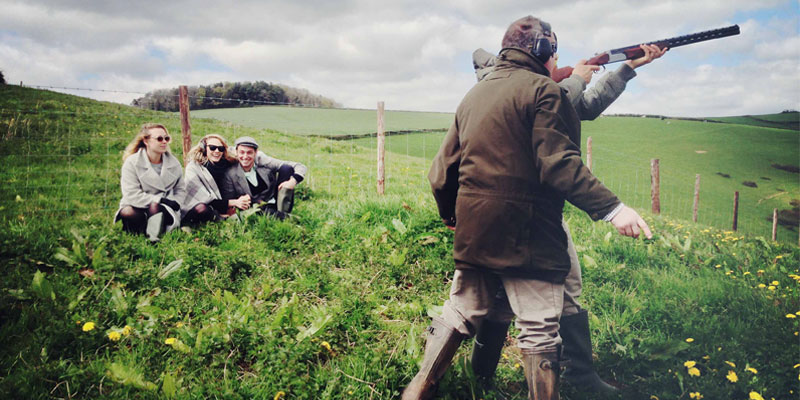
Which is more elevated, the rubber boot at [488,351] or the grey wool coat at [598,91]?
the grey wool coat at [598,91]

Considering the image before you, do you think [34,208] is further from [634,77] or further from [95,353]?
[634,77]

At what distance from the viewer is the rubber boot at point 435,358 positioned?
219cm

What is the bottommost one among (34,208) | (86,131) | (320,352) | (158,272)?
(320,352)

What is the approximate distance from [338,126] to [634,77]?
6.93 metres

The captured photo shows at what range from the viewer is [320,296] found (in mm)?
3684

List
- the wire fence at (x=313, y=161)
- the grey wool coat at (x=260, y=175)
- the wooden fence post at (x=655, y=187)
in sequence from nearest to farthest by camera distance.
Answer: the grey wool coat at (x=260, y=175), the wire fence at (x=313, y=161), the wooden fence post at (x=655, y=187)

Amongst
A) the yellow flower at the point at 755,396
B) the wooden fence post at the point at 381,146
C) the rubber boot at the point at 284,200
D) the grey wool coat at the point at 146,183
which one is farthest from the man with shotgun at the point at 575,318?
the wooden fence post at the point at 381,146

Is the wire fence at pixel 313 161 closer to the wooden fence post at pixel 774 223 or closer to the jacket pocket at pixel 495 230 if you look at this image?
the wooden fence post at pixel 774 223

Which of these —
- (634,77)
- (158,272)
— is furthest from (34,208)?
(634,77)

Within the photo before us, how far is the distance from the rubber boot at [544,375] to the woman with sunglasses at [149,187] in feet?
13.3

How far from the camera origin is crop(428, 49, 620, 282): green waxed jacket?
1800 millimetres

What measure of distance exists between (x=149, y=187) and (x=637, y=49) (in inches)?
189

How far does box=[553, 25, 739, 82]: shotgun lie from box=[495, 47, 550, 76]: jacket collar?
513 mm

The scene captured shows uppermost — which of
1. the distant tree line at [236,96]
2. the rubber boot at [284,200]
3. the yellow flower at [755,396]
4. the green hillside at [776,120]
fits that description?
the distant tree line at [236,96]
